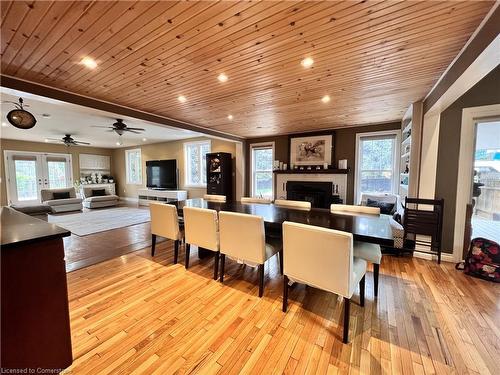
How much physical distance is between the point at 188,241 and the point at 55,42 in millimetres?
2290

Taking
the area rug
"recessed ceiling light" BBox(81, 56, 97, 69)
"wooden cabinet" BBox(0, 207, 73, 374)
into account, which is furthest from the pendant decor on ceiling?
"wooden cabinet" BBox(0, 207, 73, 374)

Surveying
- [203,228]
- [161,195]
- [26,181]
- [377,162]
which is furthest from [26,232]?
[26,181]

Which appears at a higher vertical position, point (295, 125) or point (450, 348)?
point (295, 125)

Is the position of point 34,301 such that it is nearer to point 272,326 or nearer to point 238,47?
point 272,326

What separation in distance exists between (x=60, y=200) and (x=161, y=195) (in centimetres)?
294

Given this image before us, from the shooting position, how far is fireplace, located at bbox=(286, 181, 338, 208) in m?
5.02

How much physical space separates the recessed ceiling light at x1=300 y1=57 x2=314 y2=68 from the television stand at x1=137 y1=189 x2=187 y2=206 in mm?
6043

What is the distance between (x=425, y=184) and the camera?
306cm

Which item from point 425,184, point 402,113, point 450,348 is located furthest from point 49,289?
point 402,113

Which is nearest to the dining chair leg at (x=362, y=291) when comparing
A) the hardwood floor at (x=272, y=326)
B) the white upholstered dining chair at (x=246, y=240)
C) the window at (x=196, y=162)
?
the hardwood floor at (x=272, y=326)

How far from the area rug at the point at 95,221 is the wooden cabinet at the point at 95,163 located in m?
3.34

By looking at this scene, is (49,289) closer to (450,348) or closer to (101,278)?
(101,278)

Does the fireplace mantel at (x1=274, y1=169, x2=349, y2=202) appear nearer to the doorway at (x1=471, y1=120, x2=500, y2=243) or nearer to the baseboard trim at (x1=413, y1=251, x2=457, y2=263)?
the baseboard trim at (x1=413, y1=251, x2=457, y2=263)

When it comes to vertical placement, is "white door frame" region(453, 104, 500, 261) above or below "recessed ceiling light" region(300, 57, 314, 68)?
below
